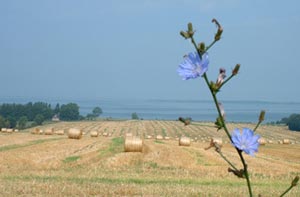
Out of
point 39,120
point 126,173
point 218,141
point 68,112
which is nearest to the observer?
point 126,173

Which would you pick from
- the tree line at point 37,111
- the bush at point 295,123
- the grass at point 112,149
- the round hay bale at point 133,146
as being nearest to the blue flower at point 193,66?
the grass at point 112,149

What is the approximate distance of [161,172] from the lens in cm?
1980

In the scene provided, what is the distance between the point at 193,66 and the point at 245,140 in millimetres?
259

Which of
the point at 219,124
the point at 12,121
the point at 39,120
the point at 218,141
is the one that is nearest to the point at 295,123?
the point at 39,120

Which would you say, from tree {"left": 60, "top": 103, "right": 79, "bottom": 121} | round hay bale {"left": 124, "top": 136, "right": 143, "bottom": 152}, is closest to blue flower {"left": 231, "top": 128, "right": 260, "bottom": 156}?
round hay bale {"left": 124, "top": 136, "right": 143, "bottom": 152}

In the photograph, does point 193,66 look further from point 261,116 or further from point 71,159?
point 71,159

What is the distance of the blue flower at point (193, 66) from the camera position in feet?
4.87

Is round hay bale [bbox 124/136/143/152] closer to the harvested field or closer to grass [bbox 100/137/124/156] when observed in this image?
the harvested field

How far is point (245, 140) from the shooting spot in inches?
58.8

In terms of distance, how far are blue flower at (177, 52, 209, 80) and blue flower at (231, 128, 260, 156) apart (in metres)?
0.20

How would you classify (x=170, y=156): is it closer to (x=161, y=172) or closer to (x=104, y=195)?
(x=161, y=172)

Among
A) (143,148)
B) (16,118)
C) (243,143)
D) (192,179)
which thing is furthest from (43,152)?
(16,118)

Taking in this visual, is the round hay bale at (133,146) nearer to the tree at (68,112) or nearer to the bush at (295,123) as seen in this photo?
the bush at (295,123)

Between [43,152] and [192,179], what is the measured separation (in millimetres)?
12360
